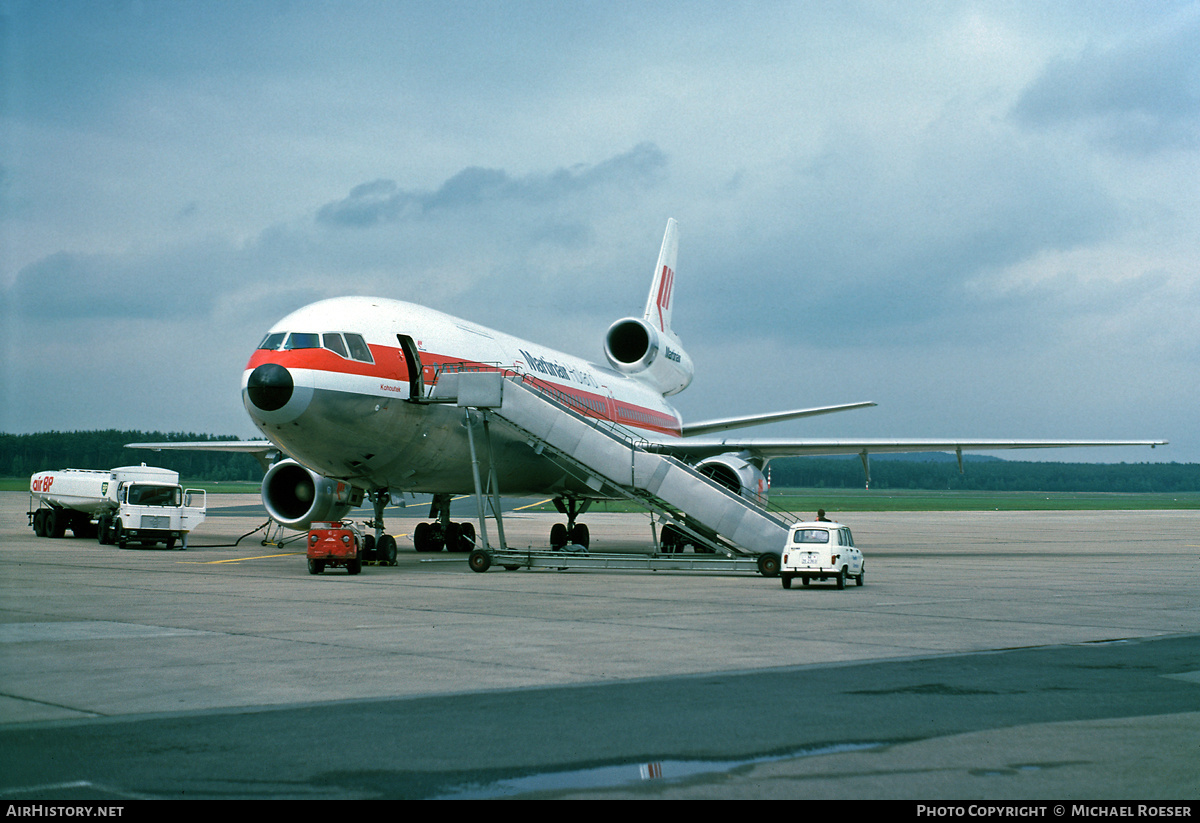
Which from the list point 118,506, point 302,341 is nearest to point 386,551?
point 302,341

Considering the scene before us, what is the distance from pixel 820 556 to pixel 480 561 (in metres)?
7.55

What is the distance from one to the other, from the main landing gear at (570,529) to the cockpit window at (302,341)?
12.6m

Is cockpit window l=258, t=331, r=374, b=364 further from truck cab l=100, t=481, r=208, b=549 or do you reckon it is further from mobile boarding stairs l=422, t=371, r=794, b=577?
truck cab l=100, t=481, r=208, b=549

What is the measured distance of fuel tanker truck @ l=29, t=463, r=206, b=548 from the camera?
3031 centimetres

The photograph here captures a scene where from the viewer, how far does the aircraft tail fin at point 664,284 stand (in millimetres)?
46219

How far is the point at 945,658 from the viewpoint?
10.6 meters

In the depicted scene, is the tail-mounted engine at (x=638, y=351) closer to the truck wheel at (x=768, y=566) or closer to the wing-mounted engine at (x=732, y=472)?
the wing-mounted engine at (x=732, y=472)

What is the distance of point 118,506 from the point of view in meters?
32.1

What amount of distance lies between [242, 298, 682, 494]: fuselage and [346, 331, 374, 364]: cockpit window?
23mm

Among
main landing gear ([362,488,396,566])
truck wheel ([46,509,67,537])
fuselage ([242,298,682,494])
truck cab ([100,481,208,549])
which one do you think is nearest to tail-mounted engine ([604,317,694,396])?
fuselage ([242,298,682,494])

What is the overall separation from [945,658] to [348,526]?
1458cm

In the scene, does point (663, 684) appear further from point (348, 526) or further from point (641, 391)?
point (641, 391)

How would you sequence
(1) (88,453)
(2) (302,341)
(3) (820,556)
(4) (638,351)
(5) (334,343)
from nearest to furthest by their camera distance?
(3) (820,556), (2) (302,341), (5) (334,343), (4) (638,351), (1) (88,453)

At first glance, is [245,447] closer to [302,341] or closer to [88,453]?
[302,341]
